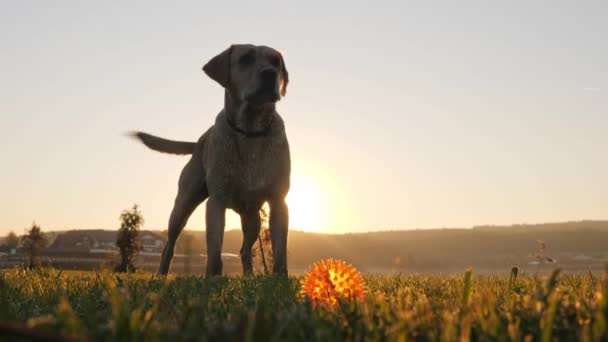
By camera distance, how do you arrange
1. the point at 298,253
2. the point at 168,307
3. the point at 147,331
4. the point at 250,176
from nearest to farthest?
1. the point at 147,331
2. the point at 168,307
3. the point at 250,176
4. the point at 298,253

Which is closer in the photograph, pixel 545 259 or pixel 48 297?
pixel 545 259

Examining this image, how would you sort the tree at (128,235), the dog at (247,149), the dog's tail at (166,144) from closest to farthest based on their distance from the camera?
the dog at (247,149) → the dog's tail at (166,144) → the tree at (128,235)

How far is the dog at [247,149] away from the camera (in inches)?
274

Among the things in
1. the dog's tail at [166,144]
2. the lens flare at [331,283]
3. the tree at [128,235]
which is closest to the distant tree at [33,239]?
the tree at [128,235]

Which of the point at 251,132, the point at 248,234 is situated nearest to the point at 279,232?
the point at 251,132

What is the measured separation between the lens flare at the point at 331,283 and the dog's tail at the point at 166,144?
22.0 ft

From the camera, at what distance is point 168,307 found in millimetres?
2896

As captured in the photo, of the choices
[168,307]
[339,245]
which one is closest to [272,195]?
[168,307]

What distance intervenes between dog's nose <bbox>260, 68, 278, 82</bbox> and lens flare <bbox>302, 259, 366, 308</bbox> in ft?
13.6

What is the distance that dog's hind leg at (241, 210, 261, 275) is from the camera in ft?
28.4

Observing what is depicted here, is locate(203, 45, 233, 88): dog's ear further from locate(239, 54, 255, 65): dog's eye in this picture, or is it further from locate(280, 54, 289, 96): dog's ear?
locate(280, 54, 289, 96): dog's ear

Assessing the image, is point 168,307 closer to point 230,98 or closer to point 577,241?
point 230,98

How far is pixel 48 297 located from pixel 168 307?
1.05 metres

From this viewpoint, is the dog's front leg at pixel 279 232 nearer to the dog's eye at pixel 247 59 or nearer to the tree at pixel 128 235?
the dog's eye at pixel 247 59
